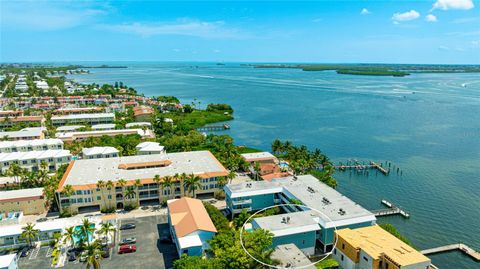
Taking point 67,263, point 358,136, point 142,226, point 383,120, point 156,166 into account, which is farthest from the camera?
point 383,120

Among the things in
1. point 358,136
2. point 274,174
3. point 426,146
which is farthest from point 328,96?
point 274,174

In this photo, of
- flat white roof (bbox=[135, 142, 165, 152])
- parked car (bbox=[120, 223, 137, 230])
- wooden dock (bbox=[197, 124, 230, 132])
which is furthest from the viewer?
wooden dock (bbox=[197, 124, 230, 132])

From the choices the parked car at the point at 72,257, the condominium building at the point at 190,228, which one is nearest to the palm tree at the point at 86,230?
the parked car at the point at 72,257

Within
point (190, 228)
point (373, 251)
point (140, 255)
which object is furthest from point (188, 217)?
point (373, 251)

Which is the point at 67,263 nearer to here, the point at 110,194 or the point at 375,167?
the point at 110,194

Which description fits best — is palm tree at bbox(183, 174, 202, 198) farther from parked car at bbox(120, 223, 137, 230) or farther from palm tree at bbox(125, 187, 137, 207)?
parked car at bbox(120, 223, 137, 230)

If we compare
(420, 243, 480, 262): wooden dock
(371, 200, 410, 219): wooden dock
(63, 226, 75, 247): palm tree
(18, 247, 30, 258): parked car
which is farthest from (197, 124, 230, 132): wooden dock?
(420, 243, 480, 262): wooden dock
